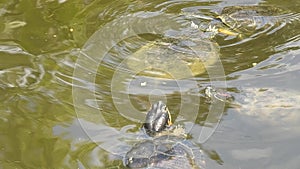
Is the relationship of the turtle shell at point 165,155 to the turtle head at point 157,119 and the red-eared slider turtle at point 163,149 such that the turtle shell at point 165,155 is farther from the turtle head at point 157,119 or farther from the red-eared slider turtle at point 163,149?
the turtle head at point 157,119

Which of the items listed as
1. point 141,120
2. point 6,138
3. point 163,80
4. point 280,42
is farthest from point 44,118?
point 280,42

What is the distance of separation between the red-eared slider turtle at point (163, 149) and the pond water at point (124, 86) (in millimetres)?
76

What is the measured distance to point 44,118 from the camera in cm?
294

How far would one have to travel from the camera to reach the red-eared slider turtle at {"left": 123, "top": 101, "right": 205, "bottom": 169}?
247 centimetres

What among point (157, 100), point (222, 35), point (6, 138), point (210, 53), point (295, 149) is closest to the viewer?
point (295, 149)

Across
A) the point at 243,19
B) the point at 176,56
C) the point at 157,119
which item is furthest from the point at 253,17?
the point at 157,119

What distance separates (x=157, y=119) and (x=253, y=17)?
148 centimetres

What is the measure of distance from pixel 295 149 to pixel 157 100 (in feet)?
2.99

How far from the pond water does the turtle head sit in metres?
0.09

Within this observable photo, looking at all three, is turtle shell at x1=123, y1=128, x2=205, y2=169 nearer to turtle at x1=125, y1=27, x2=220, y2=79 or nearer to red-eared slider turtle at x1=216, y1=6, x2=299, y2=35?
turtle at x1=125, y1=27, x2=220, y2=79

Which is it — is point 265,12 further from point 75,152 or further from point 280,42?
point 75,152

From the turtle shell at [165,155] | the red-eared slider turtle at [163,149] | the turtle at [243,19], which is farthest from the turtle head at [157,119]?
the turtle at [243,19]

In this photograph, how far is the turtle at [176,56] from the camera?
3.27 m

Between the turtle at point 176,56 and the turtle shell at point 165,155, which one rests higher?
the turtle at point 176,56
